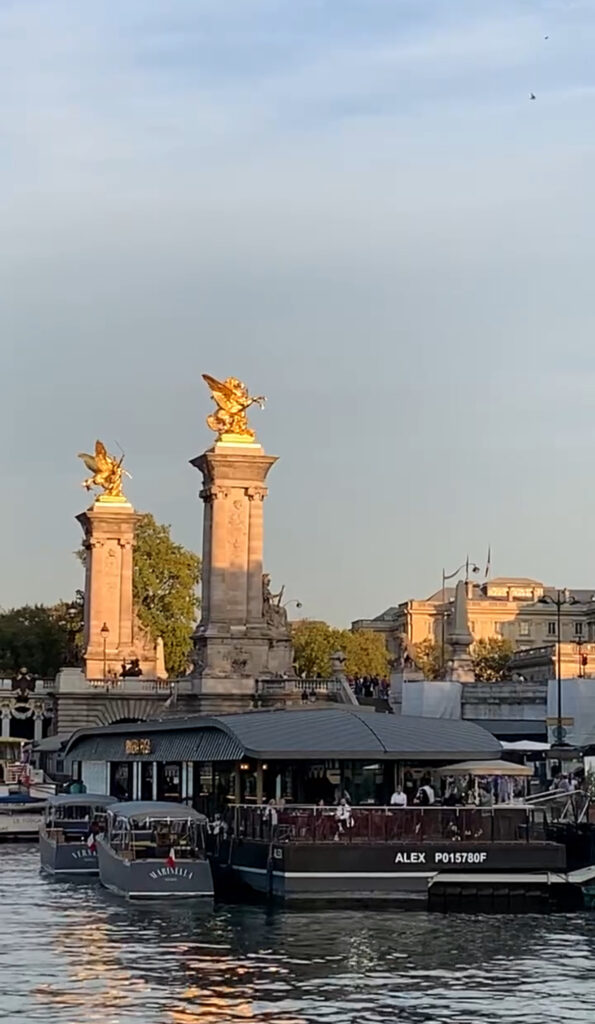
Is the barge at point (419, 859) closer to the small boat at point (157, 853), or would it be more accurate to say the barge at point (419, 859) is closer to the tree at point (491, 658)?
the small boat at point (157, 853)

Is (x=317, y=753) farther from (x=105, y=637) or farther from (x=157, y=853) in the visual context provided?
(x=105, y=637)

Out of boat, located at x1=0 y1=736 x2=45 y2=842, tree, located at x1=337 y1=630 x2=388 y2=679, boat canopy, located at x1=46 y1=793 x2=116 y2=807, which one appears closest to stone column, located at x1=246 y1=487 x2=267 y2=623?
boat, located at x1=0 y1=736 x2=45 y2=842

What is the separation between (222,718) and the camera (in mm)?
52562

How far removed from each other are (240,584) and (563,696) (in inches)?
686

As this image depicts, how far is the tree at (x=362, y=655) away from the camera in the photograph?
16288 centimetres

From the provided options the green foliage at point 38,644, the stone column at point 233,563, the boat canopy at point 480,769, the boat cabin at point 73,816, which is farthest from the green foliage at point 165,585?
the boat canopy at point 480,769

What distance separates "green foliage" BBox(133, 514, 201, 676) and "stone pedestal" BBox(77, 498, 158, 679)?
2174 cm

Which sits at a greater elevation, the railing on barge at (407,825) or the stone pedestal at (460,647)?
the stone pedestal at (460,647)

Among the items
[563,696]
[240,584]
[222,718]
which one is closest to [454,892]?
[222,718]

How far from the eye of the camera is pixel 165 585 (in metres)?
144

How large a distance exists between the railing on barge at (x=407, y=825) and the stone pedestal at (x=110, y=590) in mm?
71086

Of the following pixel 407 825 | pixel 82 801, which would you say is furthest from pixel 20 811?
pixel 407 825

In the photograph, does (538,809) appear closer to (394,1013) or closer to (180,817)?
(180,817)

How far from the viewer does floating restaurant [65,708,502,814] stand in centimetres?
4847
